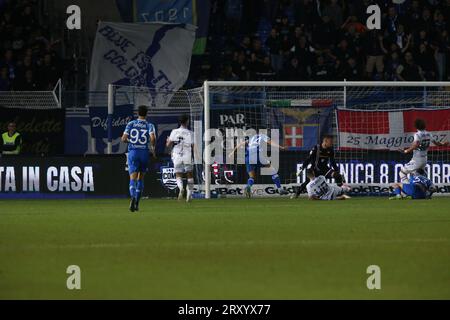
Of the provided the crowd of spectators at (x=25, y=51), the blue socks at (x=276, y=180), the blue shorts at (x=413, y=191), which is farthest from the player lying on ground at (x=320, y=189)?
the crowd of spectators at (x=25, y=51)

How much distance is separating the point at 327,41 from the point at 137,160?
1218 cm

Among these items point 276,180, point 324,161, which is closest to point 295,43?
point 276,180

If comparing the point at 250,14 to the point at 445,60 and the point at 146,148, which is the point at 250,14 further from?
the point at 146,148

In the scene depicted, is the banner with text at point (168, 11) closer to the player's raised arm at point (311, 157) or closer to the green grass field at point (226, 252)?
the player's raised arm at point (311, 157)

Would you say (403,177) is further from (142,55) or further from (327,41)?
(142,55)

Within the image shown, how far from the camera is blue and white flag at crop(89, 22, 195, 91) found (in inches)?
1168

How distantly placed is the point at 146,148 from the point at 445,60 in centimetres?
1396

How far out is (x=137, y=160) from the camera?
21.2 meters

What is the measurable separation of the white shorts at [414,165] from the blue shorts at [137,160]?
7.19 m

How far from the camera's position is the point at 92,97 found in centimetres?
2939

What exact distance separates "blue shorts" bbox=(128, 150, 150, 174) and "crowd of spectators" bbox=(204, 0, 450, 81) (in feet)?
32.8

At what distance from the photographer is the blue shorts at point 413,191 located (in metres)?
25.7

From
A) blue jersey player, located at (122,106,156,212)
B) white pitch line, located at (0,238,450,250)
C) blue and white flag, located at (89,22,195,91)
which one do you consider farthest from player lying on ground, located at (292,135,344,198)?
white pitch line, located at (0,238,450,250)
